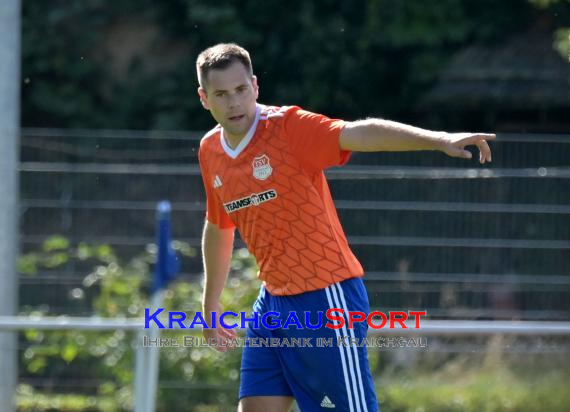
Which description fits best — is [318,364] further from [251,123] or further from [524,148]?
[524,148]

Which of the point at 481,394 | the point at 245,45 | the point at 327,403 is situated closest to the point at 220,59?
the point at 327,403

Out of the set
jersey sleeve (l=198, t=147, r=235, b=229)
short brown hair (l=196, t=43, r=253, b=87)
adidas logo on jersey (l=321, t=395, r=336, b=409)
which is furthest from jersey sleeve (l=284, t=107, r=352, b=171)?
adidas logo on jersey (l=321, t=395, r=336, b=409)

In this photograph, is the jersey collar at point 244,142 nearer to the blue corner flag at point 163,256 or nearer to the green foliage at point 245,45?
the blue corner flag at point 163,256

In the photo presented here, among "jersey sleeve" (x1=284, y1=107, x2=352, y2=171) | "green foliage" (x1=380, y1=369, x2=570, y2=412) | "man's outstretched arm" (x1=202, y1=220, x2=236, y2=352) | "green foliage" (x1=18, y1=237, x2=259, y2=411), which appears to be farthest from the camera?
"green foliage" (x1=18, y1=237, x2=259, y2=411)

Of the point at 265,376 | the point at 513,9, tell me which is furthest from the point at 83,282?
the point at 513,9

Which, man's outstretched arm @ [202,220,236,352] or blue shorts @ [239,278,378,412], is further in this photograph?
man's outstretched arm @ [202,220,236,352]

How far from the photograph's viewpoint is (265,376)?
14.3ft

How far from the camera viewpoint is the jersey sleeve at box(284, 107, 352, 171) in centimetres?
404

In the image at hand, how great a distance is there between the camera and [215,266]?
467 centimetres

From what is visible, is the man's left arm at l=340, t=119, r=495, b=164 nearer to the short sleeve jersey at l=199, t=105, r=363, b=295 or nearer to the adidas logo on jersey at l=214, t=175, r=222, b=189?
the short sleeve jersey at l=199, t=105, r=363, b=295

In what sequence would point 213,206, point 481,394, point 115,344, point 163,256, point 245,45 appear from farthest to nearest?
point 245,45 < point 115,344 < point 163,256 < point 481,394 < point 213,206

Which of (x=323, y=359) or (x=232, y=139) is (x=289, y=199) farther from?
(x=323, y=359)

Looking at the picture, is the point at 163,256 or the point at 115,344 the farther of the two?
the point at 115,344

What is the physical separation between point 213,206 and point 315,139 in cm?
67
